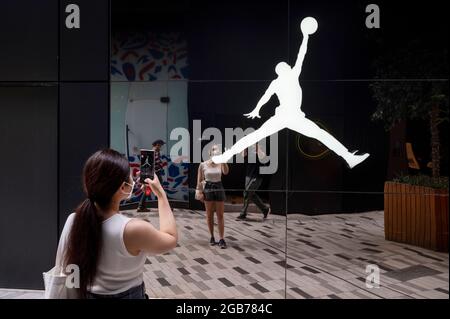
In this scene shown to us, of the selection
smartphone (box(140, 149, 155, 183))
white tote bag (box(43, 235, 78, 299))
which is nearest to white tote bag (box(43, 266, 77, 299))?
white tote bag (box(43, 235, 78, 299))

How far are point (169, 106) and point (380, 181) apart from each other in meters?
2.43

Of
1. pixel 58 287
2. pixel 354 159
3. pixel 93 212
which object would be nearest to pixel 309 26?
pixel 354 159

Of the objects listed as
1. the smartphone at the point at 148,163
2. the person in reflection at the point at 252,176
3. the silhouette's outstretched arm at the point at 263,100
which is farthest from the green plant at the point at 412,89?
the smartphone at the point at 148,163

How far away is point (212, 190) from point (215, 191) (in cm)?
3

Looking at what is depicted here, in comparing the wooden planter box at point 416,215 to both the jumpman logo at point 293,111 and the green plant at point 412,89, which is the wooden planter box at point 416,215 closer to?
the green plant at point 412,89

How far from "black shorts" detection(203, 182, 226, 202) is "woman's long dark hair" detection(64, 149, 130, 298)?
87.7 inches

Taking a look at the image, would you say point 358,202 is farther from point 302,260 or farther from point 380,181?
point 302,260

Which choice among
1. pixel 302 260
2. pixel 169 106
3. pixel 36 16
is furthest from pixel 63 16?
pixel 302 260

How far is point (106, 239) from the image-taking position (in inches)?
62.5

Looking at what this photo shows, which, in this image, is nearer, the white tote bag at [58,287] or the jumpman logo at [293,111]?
the white tote bag at [58,287]

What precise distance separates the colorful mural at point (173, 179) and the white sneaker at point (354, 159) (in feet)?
5.75

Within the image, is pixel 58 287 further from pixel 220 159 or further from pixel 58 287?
pixel 220 159

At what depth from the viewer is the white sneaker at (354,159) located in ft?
12.5

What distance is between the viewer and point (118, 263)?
5.25 feet
